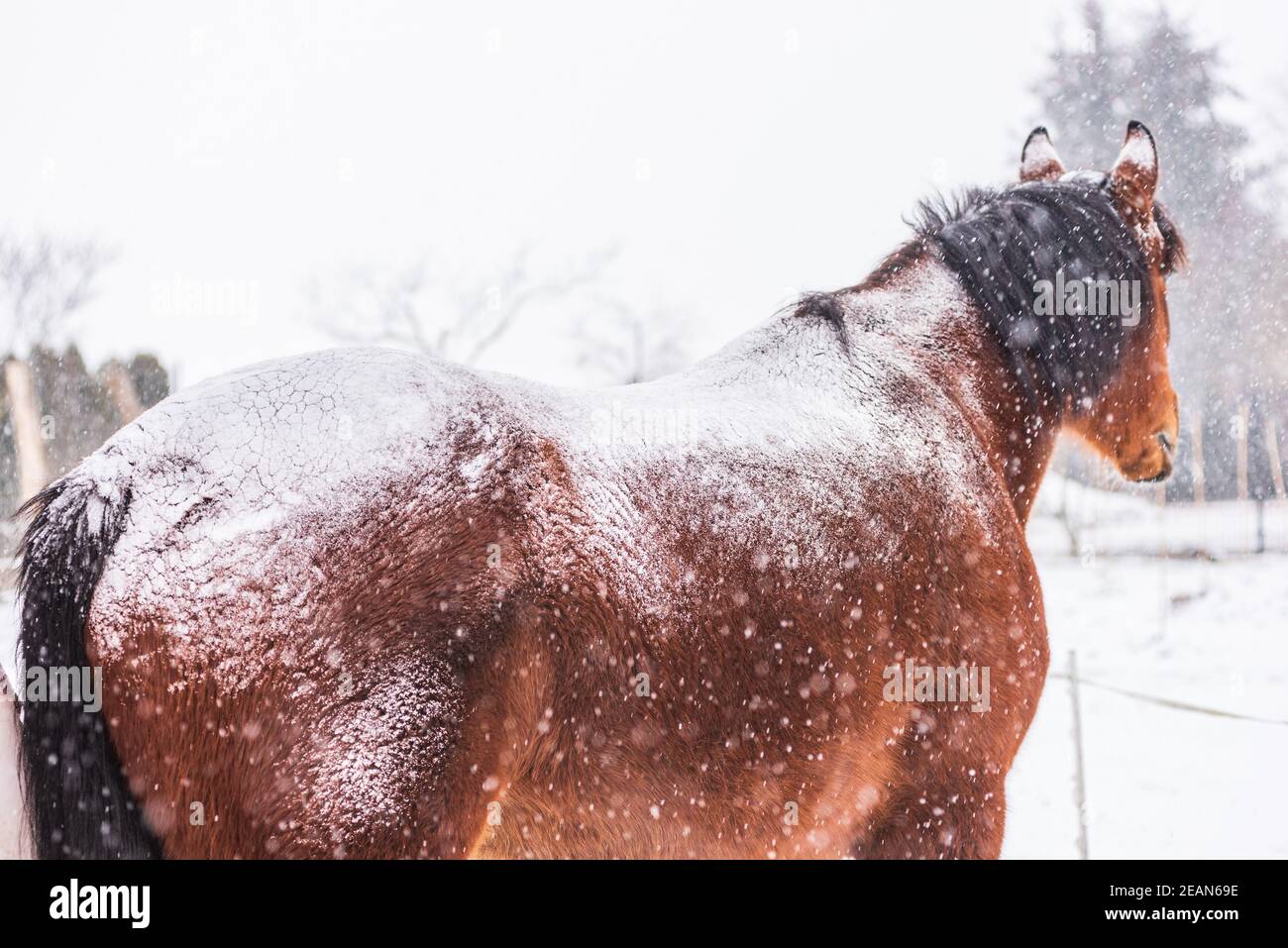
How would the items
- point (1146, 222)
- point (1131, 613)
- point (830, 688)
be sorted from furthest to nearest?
point (1131, 613), point (1146, 222), point (830, 688)

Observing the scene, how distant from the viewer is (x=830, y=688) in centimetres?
164

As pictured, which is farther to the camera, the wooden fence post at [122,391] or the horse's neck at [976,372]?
the wooden fence post at [122,391]

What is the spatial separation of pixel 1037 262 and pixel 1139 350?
20.9 inches

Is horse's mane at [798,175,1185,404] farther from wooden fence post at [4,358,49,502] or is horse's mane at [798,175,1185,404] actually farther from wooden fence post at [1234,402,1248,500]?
wooden fence post at [1234,402,1248,500]

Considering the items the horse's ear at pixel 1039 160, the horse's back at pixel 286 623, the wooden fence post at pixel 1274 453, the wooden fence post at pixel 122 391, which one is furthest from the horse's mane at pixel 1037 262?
the wooden fence post at pixel 1274 453

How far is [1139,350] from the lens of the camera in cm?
261

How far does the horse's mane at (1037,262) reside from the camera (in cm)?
238

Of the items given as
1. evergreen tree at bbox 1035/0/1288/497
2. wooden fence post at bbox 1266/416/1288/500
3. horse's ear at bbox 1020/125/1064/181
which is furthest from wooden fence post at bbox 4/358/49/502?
wooden fence post at bbox 1266/416/1288/500

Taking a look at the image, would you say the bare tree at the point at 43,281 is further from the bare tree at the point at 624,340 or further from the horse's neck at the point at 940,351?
the horse's neck at the point at 940,351

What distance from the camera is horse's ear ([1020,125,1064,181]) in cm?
276

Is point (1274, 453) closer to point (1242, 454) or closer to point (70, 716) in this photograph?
point (1242, 454)

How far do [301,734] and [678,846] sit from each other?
0.72 metres
